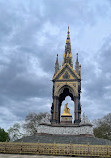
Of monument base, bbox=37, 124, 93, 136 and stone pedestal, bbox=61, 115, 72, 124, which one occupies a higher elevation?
stone pedestal, bbox=61, 115, 72, 124

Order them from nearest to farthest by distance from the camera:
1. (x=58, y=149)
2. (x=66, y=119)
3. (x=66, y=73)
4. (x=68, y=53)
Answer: (x=58, y=149) < (x=66, y=119) < (x=66, y=73) < (x=68, y=53)

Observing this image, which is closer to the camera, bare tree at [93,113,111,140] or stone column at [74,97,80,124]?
stone column at [74,97,80,124]

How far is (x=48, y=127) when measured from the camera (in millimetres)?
22234

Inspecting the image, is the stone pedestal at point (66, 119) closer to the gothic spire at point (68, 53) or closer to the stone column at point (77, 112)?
the stone column at point (77, 112)

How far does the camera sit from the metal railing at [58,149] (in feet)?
42.6

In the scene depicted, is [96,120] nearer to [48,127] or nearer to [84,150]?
[48,127]

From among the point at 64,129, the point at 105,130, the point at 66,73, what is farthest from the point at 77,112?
the point at 105,130

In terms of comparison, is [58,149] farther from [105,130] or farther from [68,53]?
[105,130]

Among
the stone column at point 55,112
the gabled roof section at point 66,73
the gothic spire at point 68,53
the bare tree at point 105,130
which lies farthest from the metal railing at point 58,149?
the bare tree at point 105,130

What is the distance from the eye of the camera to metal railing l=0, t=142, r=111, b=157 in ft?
42.6

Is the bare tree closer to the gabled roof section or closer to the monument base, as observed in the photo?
the monument base

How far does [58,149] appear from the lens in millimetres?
13273

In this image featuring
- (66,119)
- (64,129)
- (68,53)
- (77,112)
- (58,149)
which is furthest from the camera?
(68,53)

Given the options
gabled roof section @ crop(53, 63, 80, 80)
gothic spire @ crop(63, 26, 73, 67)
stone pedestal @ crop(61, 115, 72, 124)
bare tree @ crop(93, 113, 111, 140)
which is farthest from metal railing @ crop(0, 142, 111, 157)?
bare tree @ crop(93, 113, 111, 140)
